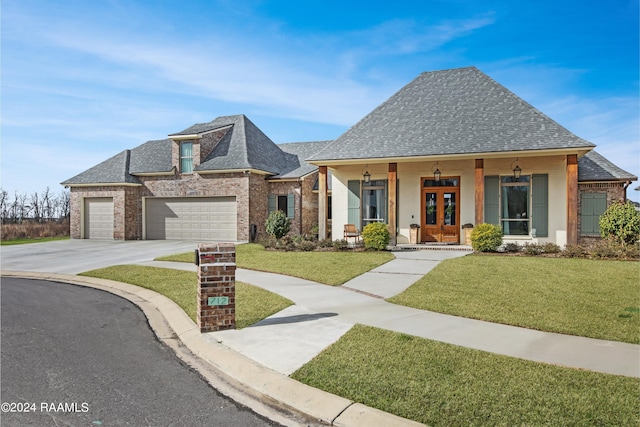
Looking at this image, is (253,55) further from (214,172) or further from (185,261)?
(214,172)

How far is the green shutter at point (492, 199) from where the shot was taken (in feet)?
51.0

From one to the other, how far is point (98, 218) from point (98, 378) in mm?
22280

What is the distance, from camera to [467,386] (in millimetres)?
3408

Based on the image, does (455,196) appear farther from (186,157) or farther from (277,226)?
(186,157)

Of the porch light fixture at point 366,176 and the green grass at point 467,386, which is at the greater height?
the porch light fixture at point 366,176

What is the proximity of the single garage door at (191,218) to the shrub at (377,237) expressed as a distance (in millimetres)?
8528

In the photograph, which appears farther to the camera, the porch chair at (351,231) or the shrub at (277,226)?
the shrub at (277,226)

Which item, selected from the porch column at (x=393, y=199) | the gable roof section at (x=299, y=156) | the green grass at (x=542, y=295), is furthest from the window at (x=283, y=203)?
the green grass at (x=542, y=295)

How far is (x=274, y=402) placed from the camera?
343cm

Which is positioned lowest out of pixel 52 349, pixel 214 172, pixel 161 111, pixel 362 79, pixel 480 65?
pixel 52 349

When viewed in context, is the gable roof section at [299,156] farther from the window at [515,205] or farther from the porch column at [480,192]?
the window at [515,205]

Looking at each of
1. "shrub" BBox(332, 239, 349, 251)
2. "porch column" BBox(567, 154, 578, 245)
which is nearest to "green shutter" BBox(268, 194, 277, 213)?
"shrub" BBox(332, 239, 349, 251)

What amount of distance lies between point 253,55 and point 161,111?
19.9 feet

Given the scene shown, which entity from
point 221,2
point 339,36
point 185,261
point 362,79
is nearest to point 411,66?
point 362,79
